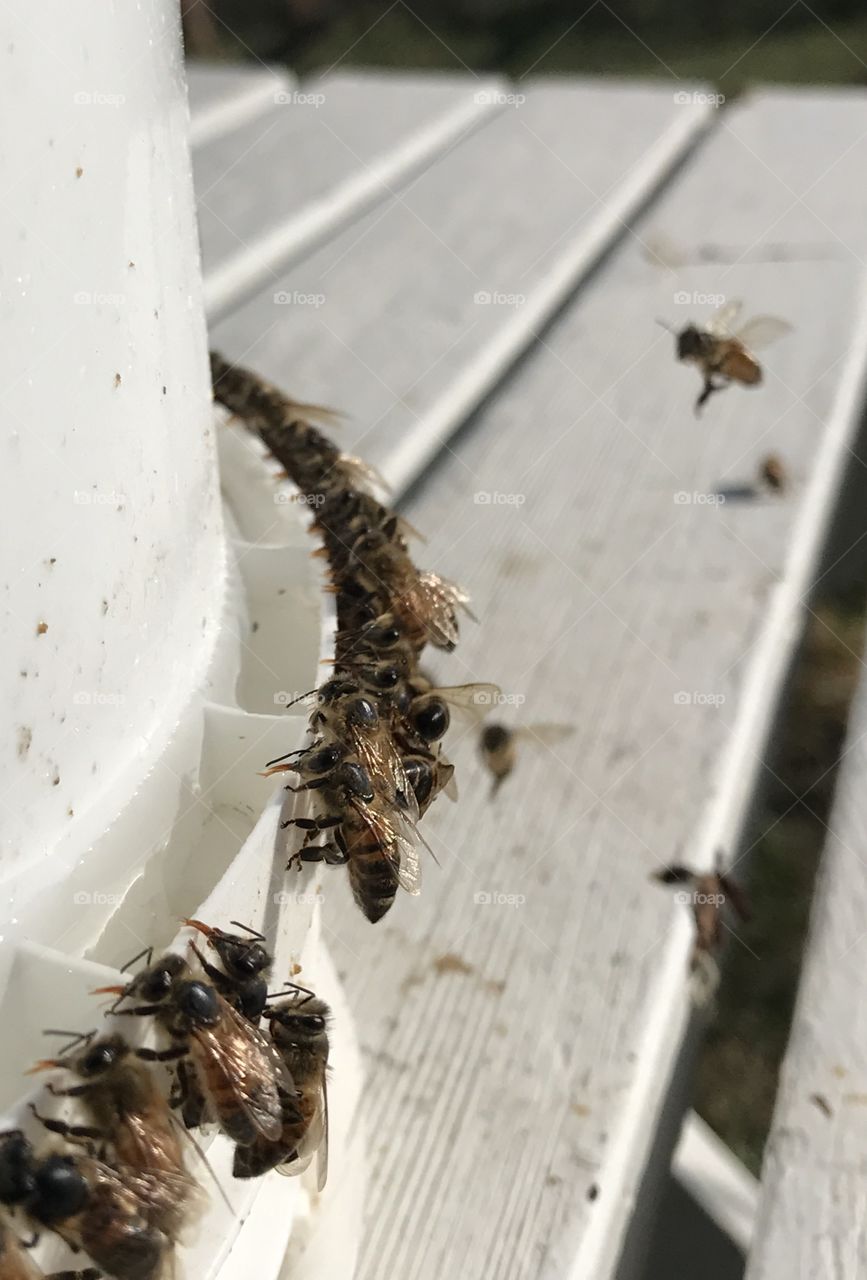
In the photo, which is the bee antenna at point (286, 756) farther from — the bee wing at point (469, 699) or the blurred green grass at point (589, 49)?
the blurred green grass at point (589, 49)

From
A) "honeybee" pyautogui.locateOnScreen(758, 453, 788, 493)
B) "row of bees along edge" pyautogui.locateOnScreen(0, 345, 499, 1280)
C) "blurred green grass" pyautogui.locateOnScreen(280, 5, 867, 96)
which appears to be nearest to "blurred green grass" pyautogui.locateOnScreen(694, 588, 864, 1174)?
"honeybee" pyautogui.locateOnScreen(758, 453, 788, 493)

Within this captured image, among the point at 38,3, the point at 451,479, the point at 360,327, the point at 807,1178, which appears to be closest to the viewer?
the point at 38,3

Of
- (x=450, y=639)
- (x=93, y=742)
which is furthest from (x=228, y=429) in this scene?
(x=93, y=742)

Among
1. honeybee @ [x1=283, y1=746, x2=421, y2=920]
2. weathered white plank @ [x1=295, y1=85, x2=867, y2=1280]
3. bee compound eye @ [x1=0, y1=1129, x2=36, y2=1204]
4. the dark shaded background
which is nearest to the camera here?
bee compound eye @ [x1=0, y1=1129, x2=36, y2=1204]

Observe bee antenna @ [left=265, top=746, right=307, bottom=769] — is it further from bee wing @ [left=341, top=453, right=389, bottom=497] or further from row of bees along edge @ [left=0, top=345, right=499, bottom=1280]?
bee wing @ [left=341, top=453, right=389, bottom=497]

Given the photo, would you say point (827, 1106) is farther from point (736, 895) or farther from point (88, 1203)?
point (88, 1203)

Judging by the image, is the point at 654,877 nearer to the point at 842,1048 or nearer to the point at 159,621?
the point at 842,1048
